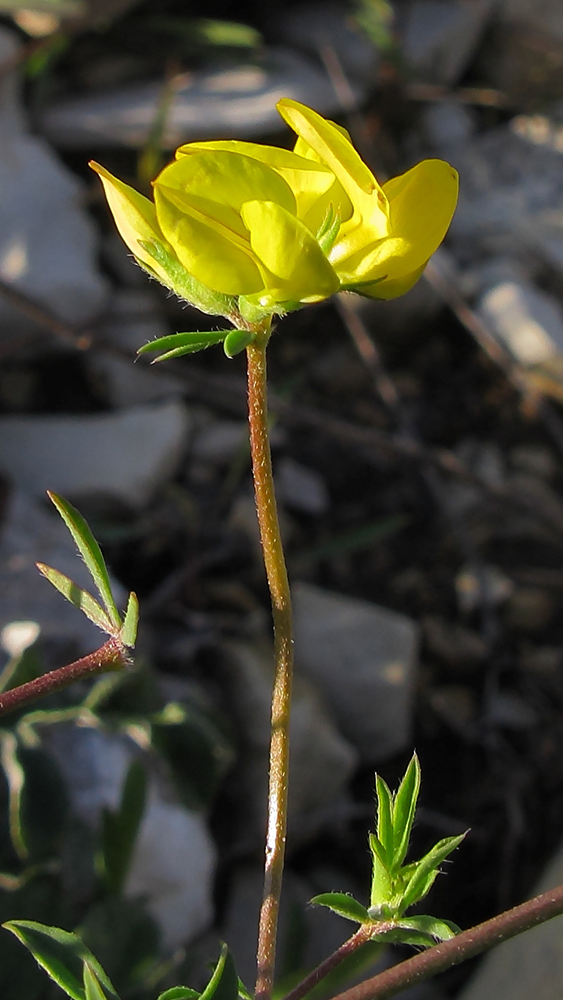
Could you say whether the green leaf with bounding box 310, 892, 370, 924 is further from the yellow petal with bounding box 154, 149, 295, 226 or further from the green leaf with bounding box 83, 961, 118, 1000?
the yellow petal with bounding box 154, 149, 295, 226

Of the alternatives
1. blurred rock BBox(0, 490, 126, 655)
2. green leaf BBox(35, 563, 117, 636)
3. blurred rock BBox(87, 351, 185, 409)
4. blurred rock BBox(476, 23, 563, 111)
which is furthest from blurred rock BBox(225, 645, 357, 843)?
blurred rock BBox(476, 23, 563, 111)

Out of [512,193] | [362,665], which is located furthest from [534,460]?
[512,193]

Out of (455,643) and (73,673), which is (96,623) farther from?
(455,643)

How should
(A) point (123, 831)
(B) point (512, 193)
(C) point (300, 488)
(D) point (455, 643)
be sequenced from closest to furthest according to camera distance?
(A) point (123, 831) < (D) point (455, 643) < (C) point (300, 488) < (B) point (512, 193)

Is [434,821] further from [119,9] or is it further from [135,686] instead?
[119,9]

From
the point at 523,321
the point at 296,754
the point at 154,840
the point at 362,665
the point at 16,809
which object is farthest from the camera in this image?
the point at 523,321

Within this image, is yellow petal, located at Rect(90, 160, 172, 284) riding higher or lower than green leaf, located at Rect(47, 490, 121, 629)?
higher

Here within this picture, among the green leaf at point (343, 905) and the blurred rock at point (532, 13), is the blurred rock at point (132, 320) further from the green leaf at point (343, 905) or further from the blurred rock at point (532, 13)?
the green leaf at point (343, 905)
